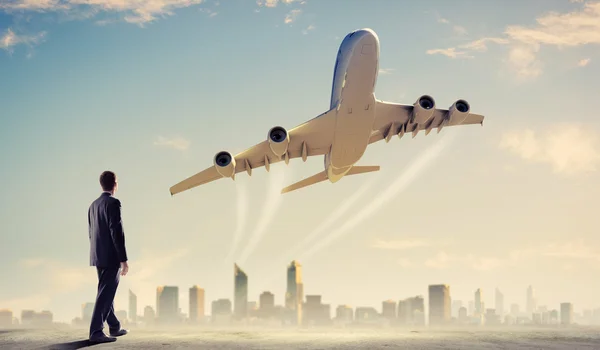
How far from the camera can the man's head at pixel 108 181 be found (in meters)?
13.9

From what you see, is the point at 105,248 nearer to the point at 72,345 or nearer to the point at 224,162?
the point at 72,345

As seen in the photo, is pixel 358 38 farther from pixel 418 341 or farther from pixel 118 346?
pixel 118 346

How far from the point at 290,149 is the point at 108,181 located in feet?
104

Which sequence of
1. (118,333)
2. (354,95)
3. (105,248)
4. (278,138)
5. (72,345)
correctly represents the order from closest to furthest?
(72,345) → (105,248) → (118,333) → (354,95) → (278,138)

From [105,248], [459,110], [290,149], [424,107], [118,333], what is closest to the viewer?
[105,248]

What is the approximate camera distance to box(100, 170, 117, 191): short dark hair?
13875mm

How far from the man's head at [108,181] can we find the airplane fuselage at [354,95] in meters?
25.6

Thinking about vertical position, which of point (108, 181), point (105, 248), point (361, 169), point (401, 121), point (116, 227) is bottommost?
point (105, 248)

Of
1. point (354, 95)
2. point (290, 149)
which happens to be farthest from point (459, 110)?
point (290, 149)

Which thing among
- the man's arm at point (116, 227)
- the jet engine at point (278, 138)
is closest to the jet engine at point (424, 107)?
the jet engine at point (278, 138)

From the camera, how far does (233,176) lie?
4088 centimetres

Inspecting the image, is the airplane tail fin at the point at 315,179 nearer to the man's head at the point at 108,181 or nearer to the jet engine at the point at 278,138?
Answer: the jet engine at the point at 278,138

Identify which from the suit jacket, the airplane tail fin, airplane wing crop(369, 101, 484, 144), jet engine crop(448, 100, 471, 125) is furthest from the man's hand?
the airplane tail fin

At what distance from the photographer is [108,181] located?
45.5 ft
